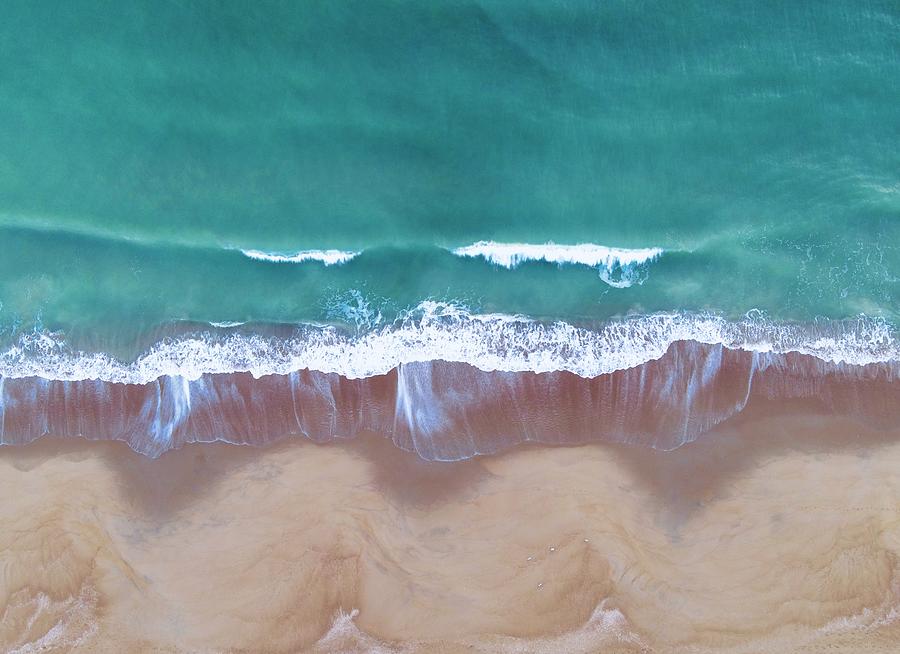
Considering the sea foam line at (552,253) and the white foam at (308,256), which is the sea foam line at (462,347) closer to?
the sea foam line at (552,253)

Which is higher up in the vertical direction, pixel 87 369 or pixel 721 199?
pixel 721 199

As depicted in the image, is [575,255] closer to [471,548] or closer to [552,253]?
[552,253]

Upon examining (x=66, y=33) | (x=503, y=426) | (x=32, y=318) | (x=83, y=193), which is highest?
(x=66, y=33)

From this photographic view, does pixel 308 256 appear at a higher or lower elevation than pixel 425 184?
lower

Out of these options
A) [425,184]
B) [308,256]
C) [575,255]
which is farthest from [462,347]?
[308,256]

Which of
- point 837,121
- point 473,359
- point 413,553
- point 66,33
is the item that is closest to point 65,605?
point 413,553

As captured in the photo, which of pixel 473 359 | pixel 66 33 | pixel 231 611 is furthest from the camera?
pixel 66 33

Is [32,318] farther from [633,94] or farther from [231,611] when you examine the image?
[633,94]

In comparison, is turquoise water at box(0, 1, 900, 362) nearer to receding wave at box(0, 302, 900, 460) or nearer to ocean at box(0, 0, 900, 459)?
ocean at box(0, 0, 900, 459)
